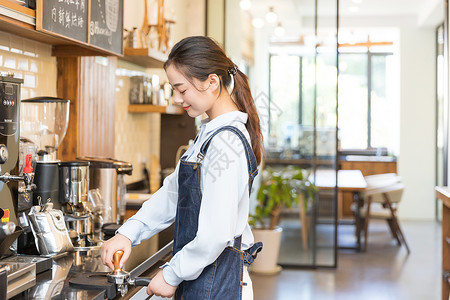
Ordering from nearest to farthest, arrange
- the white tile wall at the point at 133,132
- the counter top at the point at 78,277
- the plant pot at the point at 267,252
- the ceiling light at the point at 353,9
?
the counter top at the point at 78,277
the white tile wall at the point at 133,132
the plant pot at the point at 267,252
the ceiling light at the point at 353,9

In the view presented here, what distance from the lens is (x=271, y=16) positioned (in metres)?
6.13

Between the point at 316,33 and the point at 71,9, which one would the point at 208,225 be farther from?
the point at 316,33

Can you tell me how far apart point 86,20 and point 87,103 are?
633 millimetres

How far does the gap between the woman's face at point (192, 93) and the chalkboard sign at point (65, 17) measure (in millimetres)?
622

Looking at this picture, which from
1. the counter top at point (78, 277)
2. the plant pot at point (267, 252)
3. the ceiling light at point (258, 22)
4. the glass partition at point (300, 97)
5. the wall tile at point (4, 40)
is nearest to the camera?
the counter top at point (78, 277)

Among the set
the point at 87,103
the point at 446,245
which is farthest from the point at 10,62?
the point at 446,245

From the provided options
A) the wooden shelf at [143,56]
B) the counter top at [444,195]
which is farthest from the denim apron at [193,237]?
the counter top at [444,195]

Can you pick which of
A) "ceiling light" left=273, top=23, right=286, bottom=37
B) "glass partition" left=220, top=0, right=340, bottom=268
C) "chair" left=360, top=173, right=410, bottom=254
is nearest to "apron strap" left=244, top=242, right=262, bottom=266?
"glass partition" left=220, top=0, right=340, bottom=268

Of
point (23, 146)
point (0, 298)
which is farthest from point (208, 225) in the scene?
point (23, 146)

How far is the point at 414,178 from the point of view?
33.2 ft

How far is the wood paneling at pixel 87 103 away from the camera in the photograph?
2.88 metres

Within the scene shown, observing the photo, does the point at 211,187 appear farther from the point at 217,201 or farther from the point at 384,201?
the point at 384,201

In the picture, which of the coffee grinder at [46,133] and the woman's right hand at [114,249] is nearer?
the woman's right hand at [114,249]

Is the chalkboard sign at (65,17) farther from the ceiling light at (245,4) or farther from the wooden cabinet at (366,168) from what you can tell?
the wooden cabinet at (366,168)
